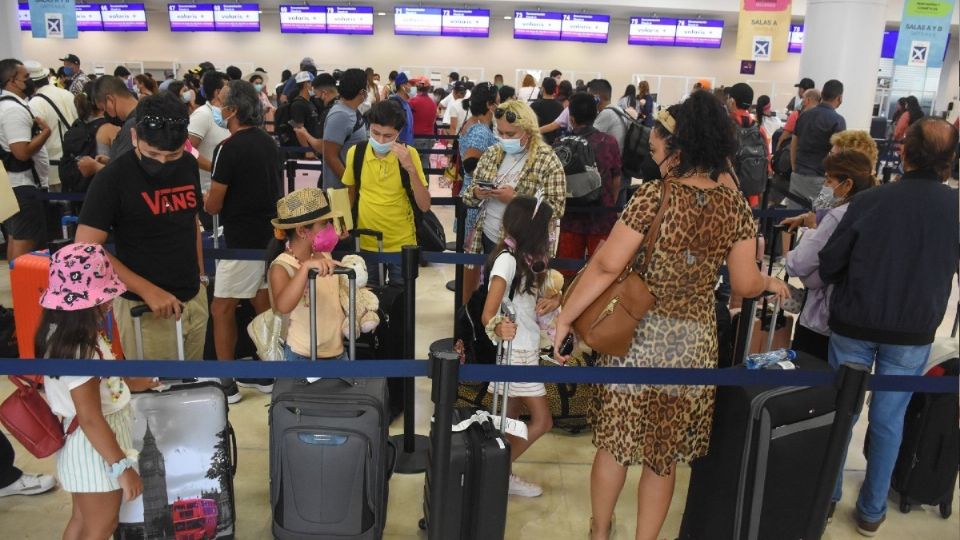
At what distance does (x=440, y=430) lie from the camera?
247cm

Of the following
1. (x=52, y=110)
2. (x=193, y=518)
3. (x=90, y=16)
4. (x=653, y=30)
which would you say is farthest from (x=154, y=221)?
(x=90, y=16)

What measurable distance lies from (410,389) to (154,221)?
1.34 m

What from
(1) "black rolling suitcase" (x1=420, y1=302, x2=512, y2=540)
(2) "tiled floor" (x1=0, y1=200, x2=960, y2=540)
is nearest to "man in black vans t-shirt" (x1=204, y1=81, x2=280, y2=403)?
(2) "tiled floor" (x1=0, y1=200, x2=960, y2=540)

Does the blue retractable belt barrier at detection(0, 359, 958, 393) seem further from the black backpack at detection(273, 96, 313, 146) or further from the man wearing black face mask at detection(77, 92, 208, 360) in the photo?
the black backpack at detection(273, 96, 313, 146)

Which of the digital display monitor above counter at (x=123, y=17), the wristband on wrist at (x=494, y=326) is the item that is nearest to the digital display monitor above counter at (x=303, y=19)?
the digital display monitor above counter at (x=123, y=17)

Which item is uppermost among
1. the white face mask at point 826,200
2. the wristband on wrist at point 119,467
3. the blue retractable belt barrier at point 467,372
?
the white face mask at point 826,200

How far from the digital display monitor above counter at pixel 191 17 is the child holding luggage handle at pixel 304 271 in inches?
749

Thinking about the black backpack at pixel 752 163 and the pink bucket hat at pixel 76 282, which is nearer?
the pink bucket hat at pixel 76 282

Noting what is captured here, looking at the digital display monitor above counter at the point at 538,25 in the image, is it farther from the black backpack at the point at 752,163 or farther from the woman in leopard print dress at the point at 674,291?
the woman in leopard print dress at the point at 674,291

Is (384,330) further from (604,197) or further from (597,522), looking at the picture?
(604,197)

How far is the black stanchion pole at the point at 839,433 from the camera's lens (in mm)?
2428

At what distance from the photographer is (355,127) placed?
5.48 m

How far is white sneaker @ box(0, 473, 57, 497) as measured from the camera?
3.45m

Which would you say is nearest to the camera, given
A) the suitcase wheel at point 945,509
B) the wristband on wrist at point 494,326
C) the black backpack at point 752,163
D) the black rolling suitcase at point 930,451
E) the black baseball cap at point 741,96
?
the wristband on wrist at point 494,326
